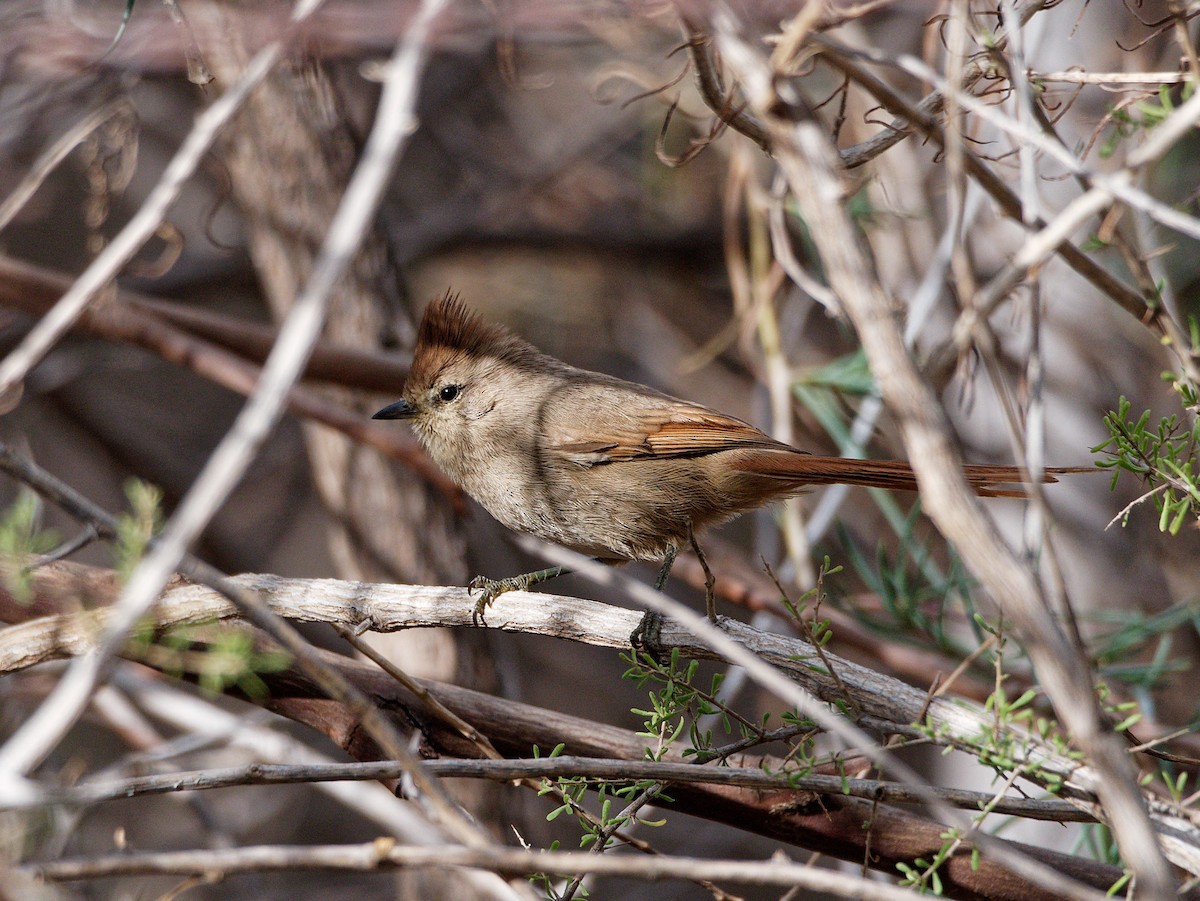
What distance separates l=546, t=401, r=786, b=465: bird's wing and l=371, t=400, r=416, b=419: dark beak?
0.54 metres

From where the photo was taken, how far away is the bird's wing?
321 cm

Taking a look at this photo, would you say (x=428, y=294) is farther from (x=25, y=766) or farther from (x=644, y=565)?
(x=25, y=766)

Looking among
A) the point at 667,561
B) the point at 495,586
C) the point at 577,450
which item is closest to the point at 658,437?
the point at 577,450

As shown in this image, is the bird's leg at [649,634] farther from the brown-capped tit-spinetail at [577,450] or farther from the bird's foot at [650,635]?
the brown-capped tit-spinetail at [577,450]

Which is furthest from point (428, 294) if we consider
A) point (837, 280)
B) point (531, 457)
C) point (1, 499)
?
point (837, 280)

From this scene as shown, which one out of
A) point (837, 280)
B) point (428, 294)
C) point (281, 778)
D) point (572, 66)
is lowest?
point (281, 778)

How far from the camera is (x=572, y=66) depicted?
7.11 meters

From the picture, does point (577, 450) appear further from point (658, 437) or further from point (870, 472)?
point (870, 472)

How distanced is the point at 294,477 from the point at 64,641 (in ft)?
14.6

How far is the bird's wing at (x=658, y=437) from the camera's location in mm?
3205

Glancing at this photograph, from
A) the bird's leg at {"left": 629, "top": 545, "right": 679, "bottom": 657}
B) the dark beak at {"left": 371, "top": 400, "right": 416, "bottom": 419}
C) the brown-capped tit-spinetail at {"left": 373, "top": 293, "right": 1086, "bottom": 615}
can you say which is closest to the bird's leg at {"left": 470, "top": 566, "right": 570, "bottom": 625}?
the brown-capped tit-spinetail at {"left": 373, "top": 293, "right": 1086, "bottom": 615}

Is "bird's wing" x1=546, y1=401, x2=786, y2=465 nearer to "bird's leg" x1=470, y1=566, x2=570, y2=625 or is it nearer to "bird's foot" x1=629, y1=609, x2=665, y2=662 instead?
"bird's leg" x1=470, y1=566, x2=570, y2=625

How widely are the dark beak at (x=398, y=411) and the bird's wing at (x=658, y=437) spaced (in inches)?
21.4

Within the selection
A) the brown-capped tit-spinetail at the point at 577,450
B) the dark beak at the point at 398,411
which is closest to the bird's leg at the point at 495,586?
the brown-capped tit-spinetail at the point at 577,450
